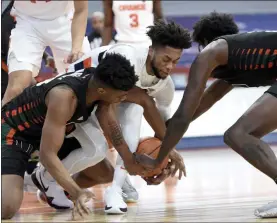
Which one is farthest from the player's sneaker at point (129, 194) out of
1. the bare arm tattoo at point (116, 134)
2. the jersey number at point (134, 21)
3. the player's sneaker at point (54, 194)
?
the jersey number at point (134, 21)

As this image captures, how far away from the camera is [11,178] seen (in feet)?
14.7

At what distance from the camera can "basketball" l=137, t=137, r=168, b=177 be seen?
4.52m

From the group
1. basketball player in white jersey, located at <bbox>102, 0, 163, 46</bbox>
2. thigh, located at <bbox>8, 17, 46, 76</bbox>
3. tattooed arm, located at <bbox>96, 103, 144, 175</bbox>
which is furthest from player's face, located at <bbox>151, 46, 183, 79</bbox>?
basketball player in white jersey, located at <bbox>102, 0, 163, 46</bbox>

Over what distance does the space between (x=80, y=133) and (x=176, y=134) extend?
85 centimetres

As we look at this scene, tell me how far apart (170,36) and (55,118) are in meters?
0.87

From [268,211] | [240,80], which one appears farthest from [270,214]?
[240,80]

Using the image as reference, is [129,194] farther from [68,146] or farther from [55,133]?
[55,133]

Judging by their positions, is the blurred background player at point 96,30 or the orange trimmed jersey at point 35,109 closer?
the orange trimmed jersey at point 35,109

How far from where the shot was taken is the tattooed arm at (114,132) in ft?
14.5

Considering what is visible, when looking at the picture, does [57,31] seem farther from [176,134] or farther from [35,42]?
[176,134]

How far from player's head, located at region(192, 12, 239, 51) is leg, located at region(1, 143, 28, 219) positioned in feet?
4.28

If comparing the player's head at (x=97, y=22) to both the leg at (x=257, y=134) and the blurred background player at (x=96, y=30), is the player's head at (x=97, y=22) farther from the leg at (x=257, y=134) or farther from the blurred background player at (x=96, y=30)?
the leg at (x=257, y=134)

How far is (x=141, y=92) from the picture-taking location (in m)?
4.66

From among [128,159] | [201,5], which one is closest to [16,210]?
[128,159]
